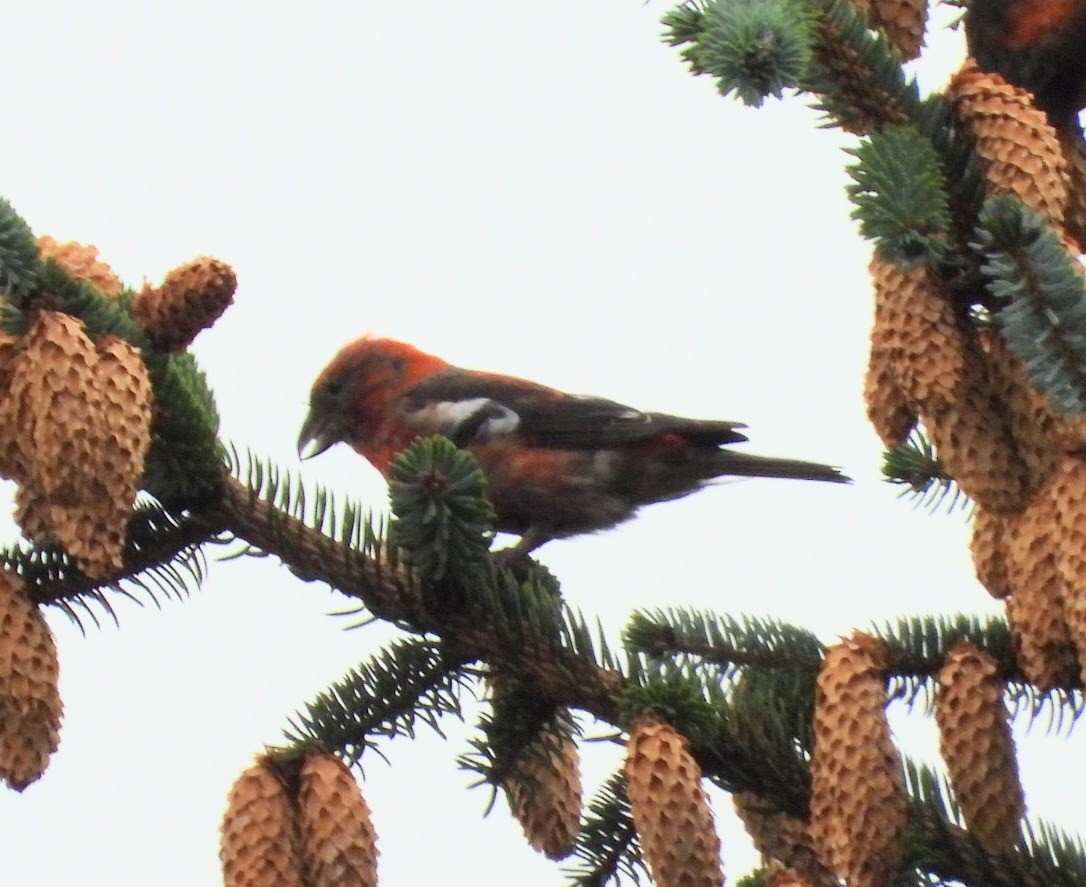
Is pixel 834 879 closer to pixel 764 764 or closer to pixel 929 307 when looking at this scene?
pixel 764 764

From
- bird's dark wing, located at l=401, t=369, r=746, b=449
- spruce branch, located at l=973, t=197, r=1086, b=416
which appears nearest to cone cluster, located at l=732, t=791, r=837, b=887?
spruce branch, located at l=973, t=197, r=1086, b=416

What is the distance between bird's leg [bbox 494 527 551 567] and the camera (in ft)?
7.83

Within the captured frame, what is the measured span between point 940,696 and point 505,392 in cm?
156

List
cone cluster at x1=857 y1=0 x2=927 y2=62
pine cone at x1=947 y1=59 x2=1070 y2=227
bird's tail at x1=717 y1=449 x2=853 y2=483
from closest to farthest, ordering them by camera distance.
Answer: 1. pine cone at x1=947 y1=59 x2=1070 y2=227
2. cone cluster at x1=857 y1=0 x2=927 y2=62
3. bird's tail at x1=717 y1=449 x2=853 y2=483

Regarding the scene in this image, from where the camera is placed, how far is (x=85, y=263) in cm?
178

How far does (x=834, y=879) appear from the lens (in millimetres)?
1813

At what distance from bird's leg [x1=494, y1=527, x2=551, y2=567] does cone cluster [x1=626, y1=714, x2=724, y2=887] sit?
30.6 inches

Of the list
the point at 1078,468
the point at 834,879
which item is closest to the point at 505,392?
the point at 834,879

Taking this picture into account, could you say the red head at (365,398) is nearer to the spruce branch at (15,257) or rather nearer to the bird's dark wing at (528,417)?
the bird's dark wing at (528,417)

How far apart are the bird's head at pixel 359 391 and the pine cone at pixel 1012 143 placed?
1.47m

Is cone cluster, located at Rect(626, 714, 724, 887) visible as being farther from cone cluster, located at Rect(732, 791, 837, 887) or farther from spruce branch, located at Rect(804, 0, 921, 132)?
spruce branch, located at Rect(804, 0, 921, 132)

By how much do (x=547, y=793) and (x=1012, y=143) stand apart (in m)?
0.83

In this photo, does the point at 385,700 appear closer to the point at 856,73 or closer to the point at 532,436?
the point at 856,73

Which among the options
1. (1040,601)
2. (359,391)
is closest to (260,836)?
(1040,601)
